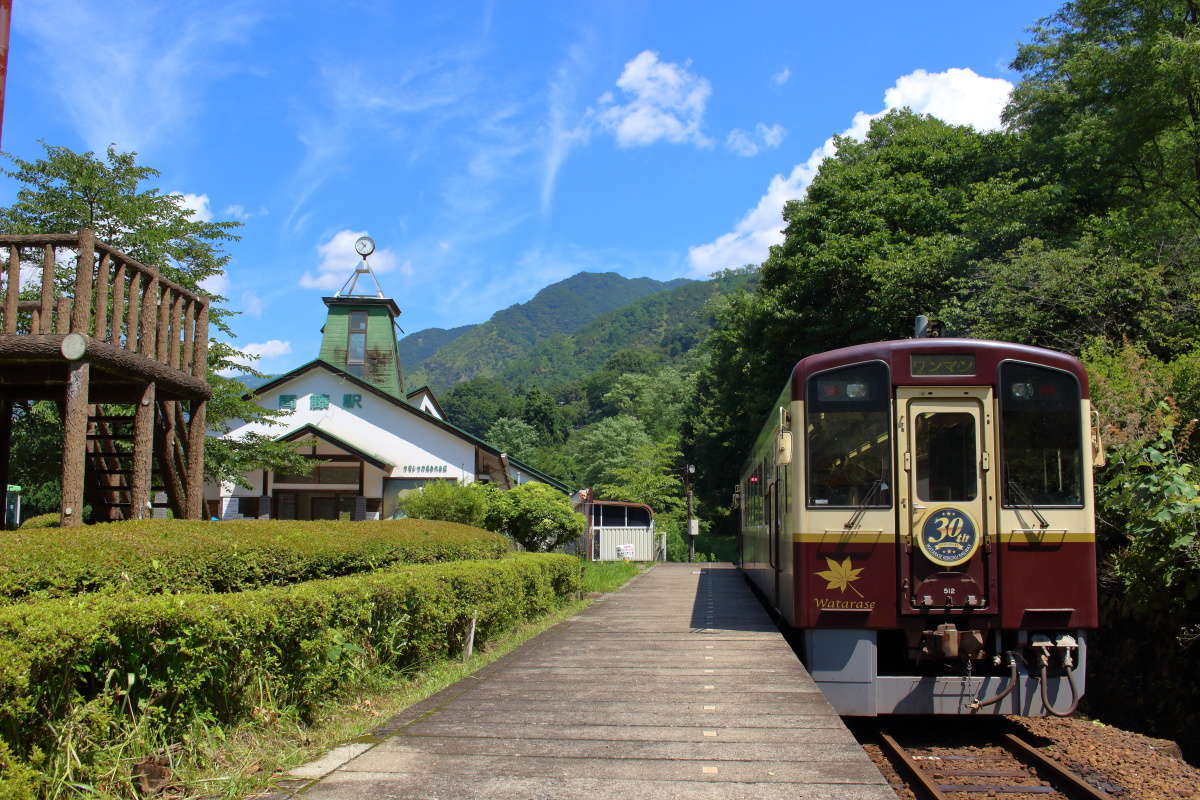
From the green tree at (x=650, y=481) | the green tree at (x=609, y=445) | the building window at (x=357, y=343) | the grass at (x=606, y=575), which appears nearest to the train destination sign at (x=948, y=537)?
the grass at (x=606, y=575)

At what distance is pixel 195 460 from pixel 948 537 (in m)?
8.33

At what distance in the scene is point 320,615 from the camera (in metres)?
5.69

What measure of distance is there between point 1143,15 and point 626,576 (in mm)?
18657

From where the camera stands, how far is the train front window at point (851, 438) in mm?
7879

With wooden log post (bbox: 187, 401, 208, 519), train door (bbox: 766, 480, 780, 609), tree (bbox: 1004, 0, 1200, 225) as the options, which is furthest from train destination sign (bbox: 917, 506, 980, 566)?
tree (bbox: 1004, 0, 1200, 225)

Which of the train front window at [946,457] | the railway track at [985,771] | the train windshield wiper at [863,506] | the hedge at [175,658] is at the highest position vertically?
the train front window at [946,457]

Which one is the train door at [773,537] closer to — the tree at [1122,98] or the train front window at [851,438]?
Answer: the train front window at [851,438]

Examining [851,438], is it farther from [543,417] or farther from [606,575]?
[543,417]

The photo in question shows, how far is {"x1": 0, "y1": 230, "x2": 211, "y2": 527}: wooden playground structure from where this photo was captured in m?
8.12

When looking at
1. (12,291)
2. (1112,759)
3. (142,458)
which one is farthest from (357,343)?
(1112,759)

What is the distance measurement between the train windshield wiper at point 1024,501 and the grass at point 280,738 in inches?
191

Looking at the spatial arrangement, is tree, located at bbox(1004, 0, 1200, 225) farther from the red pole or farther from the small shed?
the red pole

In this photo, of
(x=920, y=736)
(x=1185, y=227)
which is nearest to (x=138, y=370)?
(x=920, y=736)

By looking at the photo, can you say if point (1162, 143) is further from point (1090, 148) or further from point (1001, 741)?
point (1001, 741)
